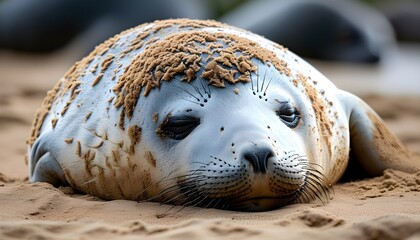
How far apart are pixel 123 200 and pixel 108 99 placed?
616 millimetres

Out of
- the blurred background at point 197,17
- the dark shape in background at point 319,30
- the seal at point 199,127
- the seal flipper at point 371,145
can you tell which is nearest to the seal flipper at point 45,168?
the seal at point 199,127

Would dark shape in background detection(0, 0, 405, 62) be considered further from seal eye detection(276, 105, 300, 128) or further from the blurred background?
seal eye detection(276, 105, 300, 128)

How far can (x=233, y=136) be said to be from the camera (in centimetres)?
418

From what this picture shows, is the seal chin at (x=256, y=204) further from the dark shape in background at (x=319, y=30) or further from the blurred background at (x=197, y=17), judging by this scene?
the dark shape in background at (x=319, y=30)

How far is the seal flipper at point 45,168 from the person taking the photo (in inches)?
199

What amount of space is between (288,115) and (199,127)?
0.50 m

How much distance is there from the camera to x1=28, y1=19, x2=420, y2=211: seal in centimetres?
420

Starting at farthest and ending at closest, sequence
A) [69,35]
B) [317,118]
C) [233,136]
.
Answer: [69,35] < [317,118] < [233,136]

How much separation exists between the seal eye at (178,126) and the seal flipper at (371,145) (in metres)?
1.46

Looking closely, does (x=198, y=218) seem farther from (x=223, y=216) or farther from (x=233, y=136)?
(x=233, y=136)

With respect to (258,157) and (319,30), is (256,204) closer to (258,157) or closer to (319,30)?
(258,157)

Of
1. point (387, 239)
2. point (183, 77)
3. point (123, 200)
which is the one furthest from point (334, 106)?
point (387, 239)

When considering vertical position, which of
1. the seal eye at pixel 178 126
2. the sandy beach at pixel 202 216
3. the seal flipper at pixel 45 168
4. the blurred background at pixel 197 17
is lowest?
the sandy beach at pixel 202 216

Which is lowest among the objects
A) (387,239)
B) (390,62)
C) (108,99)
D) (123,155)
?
(387,239)
